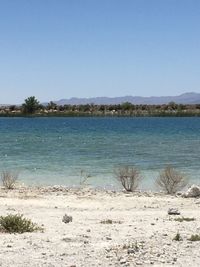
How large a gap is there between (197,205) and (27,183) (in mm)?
A: 8653

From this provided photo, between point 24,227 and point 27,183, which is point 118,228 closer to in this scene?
point 24,227

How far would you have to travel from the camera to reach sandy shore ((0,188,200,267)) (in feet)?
26.9

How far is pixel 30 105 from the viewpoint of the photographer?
180 metres

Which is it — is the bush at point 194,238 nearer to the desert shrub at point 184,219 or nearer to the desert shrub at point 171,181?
the desert shrub at point 184,219

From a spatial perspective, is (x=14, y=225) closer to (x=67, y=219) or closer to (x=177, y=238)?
(x=67, y=219)

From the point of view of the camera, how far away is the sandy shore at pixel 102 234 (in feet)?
26.9

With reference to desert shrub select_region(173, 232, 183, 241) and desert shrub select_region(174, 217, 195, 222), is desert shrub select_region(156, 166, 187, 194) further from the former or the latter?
desert shrub select_region(173, 232, 183, 241)

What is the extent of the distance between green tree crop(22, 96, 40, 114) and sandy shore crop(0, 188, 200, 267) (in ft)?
535

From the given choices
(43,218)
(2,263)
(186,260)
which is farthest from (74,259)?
(43,218)

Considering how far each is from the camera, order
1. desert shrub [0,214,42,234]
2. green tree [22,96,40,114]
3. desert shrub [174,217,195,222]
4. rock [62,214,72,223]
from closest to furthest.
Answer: desert shrub [0,214,42,234], rock [62,214,72,223], desert shrub [174,217,195,222], green tree [22,96,40,114]

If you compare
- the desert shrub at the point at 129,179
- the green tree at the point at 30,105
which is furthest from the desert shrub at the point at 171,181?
the green tree at the point at 30,105

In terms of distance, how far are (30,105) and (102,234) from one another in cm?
17183

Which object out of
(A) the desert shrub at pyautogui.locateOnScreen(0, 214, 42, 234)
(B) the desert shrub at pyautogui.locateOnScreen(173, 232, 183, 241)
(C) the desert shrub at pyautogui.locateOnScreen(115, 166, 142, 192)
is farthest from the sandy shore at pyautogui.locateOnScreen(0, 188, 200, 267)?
(C) the desert shrub at pyautogui.locateOnScreen(115, 166, 142, 192)

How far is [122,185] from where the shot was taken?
1980 cm
